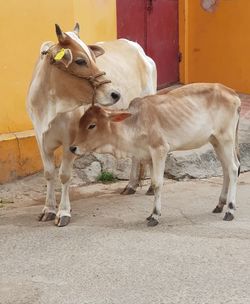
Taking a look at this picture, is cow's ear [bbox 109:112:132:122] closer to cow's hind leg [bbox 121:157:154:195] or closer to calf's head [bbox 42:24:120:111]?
calf's head [bbox 42:24:120:111]

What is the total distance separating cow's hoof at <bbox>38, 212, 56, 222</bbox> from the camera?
18.7 ft

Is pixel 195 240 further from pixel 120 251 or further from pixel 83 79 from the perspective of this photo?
pixel 83 79

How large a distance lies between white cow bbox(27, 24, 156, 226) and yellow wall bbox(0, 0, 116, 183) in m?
0.94

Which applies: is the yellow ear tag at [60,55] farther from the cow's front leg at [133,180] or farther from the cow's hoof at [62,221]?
the cow's front leg at [133,180]

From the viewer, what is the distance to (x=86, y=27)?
7688 millimetres

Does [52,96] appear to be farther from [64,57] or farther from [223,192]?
[223,192]

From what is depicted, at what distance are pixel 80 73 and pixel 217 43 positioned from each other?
16.4 ft

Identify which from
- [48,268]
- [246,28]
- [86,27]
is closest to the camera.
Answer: [48,268]

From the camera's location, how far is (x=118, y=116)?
5328 millimetres

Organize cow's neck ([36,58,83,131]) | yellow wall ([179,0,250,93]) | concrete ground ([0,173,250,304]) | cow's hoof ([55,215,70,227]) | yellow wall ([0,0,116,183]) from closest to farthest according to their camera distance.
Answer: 1. concrete ground ([0,173,250,304])
2. cow's neck ([36,58,83,131])
3. cow's hoof ([55,215,70,227])
4. yellow wall ([0,0,116,183])
5. yellow wall ([179,0,250,93])

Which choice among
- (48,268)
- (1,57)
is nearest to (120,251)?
(48,268)

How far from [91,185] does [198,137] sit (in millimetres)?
1776

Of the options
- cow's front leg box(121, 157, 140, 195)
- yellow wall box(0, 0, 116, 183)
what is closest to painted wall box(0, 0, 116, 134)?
yellow wall box(0, 0, 116, 183)

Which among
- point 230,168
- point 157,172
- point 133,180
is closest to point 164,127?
point 157,172
